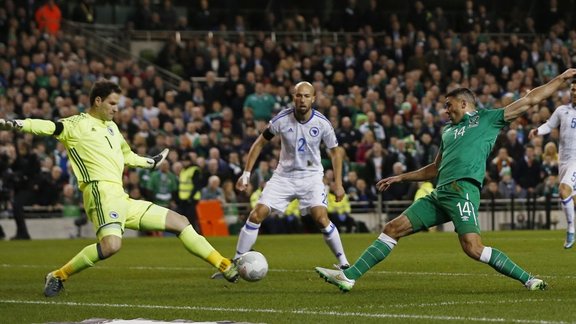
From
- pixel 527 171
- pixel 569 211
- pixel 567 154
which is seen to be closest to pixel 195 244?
pixel 569 211

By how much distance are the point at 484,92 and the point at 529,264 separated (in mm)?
18275

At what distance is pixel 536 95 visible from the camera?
12.2 meters

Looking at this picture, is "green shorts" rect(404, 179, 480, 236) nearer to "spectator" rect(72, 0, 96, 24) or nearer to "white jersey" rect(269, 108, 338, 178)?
"white jersey" rect(269, 108, 338, 178)

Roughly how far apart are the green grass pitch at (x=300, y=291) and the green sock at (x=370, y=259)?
0.74ft

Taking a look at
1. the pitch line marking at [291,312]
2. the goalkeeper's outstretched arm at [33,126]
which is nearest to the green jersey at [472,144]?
the pitch line marking at [291,312]

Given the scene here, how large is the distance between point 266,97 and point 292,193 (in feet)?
55.5

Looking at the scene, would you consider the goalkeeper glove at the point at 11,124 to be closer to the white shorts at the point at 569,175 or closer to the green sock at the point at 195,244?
the green sock at the point at 195,244

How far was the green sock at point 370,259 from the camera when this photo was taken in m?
12.9

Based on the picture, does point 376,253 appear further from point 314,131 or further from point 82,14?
point 82,14

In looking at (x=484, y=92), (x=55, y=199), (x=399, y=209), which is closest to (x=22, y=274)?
(x=55, y=199)

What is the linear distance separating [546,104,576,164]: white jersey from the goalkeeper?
8.46 meters

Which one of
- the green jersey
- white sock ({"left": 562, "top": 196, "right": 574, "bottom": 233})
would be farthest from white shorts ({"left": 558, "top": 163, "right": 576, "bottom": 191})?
the green jersey

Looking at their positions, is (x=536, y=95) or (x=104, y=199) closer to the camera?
(x=536, y=95)

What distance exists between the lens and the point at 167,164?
98.4 feet
